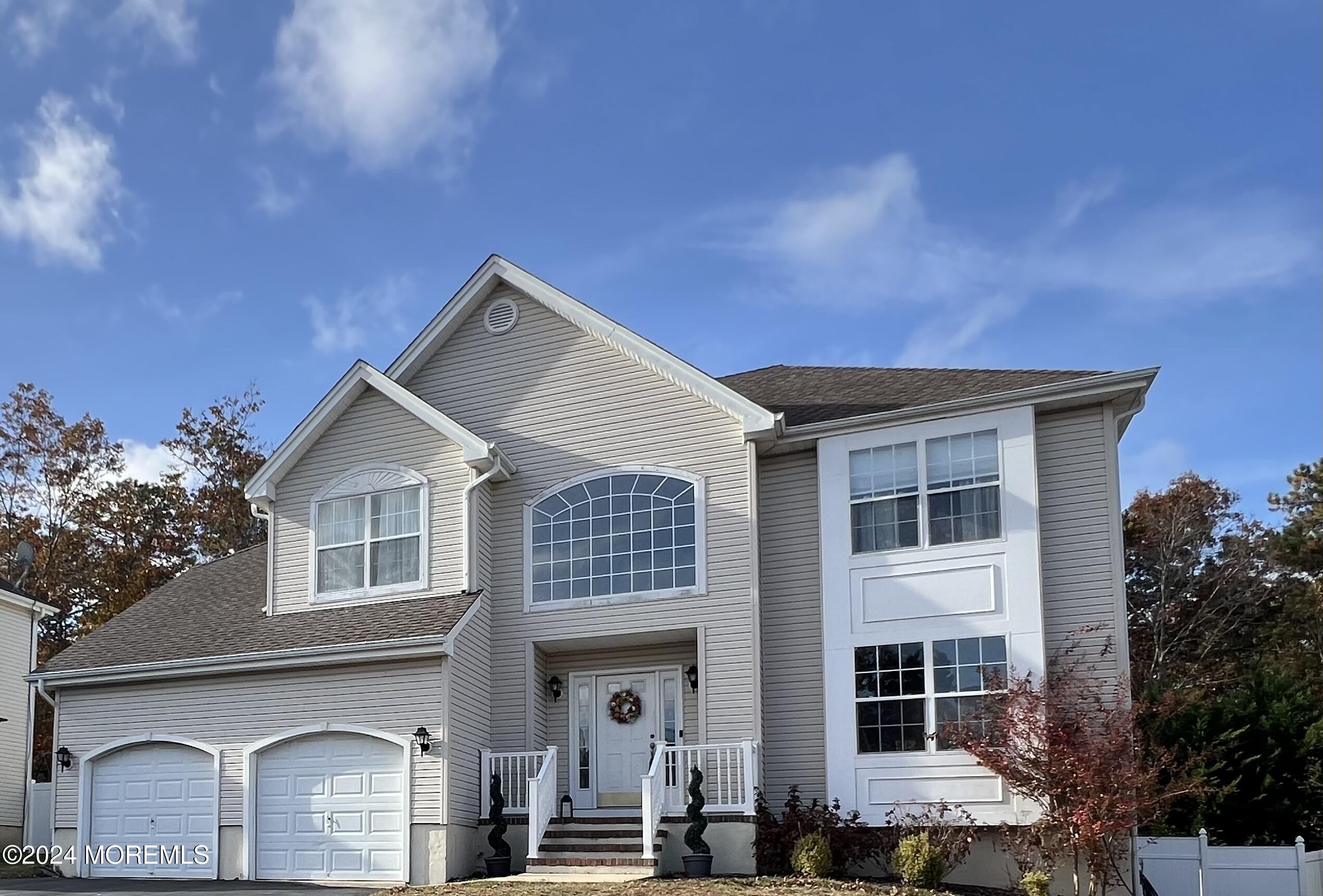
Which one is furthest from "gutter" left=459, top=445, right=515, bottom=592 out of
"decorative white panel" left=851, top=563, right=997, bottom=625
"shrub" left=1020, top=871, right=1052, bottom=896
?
"shrub" left=1020, top=871, right=1052, bottom=896

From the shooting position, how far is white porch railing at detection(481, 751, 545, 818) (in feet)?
58.2

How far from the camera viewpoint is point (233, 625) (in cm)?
1978

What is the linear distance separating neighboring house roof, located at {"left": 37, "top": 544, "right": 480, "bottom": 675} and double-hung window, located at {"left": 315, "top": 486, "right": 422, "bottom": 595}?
39 cm

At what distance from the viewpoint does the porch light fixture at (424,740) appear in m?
17.2

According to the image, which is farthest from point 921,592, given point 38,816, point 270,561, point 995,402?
point 38,816

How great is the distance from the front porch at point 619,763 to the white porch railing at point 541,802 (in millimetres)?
17

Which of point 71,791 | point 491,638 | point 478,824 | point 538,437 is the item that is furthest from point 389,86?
Result: point 71,791

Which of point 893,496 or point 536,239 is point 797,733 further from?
point 536,239

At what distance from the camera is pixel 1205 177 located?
15398 millimetres

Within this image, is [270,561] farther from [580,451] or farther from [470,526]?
[580,451]

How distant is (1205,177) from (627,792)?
11.1m

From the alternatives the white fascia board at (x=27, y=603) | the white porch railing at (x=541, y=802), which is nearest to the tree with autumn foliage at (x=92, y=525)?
the white fascia board at (x=27, y=603)

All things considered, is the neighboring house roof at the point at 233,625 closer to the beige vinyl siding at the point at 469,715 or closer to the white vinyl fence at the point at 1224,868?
the beige vinyl siding at the point at 469,715

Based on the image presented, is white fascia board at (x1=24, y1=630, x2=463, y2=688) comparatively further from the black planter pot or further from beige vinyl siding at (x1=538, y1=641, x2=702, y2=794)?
the black planter pot
